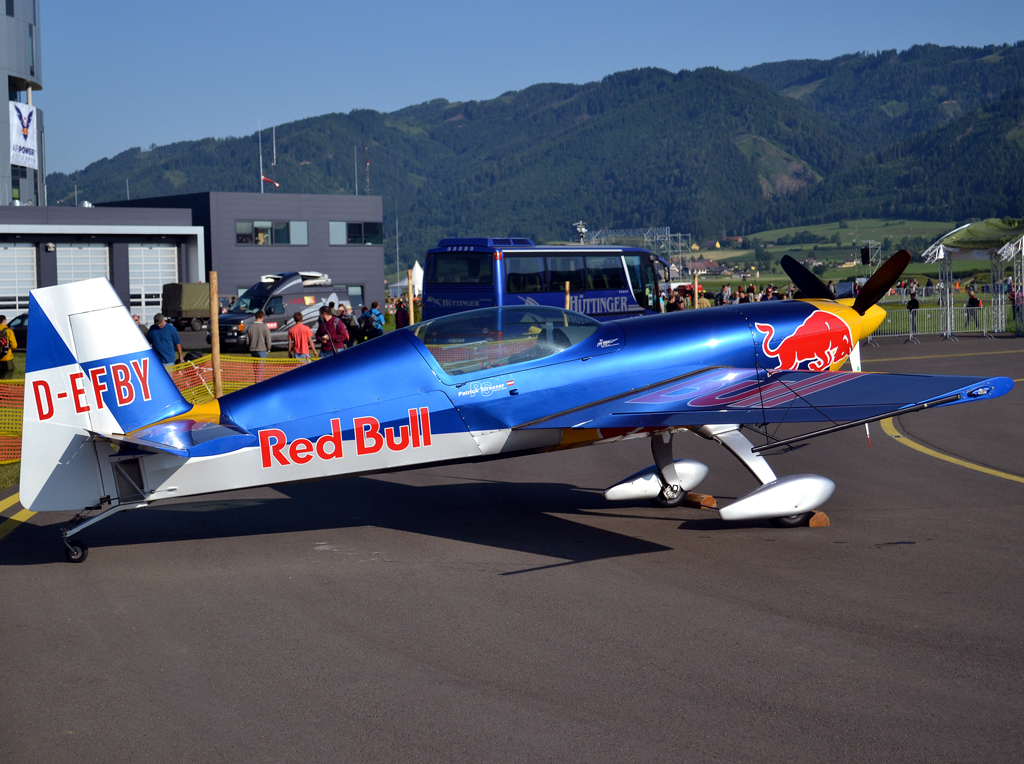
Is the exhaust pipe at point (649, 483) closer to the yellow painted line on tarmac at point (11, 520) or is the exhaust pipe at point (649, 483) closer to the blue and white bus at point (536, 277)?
the yellow painted line on tarmac at point (11, 520)

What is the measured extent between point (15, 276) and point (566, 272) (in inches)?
1162

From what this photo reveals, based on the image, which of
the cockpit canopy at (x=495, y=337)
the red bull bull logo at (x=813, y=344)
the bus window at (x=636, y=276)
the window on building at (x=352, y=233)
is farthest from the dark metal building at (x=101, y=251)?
the red bull bull logo at (x=813, y=344)

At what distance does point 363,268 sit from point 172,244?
11.5m

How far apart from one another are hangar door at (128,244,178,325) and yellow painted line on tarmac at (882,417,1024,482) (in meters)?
41.7

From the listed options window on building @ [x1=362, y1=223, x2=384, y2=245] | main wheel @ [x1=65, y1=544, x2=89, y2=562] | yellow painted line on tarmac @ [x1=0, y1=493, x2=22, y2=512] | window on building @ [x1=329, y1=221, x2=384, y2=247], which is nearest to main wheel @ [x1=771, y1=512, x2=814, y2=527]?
main wheel @ [x1=65, y1=544, x2=89, y2=562]

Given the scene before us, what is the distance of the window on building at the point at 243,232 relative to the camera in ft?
174

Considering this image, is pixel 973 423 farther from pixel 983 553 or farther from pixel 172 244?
pixel 172 244

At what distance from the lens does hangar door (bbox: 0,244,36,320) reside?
43719 mm

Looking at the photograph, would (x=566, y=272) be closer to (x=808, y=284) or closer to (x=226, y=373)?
(x=226, y=373)

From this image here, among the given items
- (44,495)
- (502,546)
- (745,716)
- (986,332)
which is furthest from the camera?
(986,332)

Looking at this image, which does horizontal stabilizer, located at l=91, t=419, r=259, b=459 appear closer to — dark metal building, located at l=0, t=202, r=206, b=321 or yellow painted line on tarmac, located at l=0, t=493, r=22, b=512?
yellow painted line on tarmac, located at l=0, t=493, r=22, b=512

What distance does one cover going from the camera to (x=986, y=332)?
32.2m

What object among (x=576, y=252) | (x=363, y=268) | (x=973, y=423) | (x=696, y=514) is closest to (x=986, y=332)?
(x=576, y=252)

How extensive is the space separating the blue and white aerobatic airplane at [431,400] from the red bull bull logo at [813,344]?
29 mm
